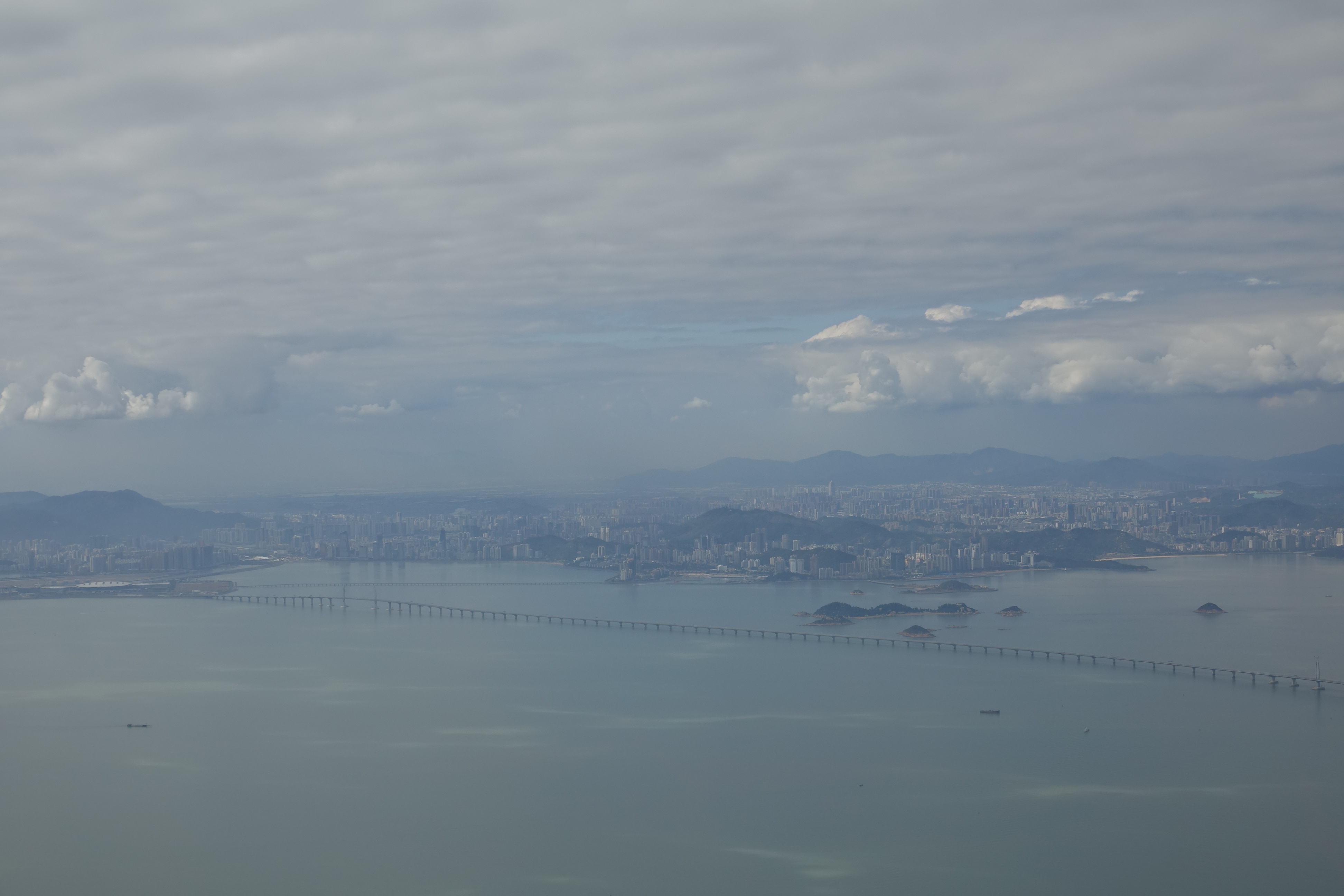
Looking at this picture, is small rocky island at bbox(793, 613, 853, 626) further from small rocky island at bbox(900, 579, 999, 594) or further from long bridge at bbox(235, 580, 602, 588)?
long bridge at bbox(235, 580, 602, 588)

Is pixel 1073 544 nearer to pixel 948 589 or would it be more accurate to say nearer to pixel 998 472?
pixel 948 589

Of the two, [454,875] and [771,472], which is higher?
[771,472]

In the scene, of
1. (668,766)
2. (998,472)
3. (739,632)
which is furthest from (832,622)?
(998,472)

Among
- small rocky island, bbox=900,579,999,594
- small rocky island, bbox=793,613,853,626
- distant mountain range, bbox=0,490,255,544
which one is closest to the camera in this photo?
small rocky island, bbox=793,613,853,626

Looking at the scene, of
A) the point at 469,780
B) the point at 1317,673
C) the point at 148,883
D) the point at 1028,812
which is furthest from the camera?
the point at 1317,673

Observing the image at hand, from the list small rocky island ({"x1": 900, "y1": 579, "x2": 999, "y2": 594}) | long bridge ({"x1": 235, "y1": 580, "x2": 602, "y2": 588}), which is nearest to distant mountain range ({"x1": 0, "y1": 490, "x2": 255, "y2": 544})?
long bridge ({"x1": 235, "y1": 580, "x2": 602, "y2": 588})

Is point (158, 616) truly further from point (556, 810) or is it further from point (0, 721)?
point (556, 810)

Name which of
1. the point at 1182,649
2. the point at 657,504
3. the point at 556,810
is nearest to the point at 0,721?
the point at 556,810
